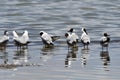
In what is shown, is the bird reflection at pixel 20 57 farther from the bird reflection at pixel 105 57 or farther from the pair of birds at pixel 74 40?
the bird reflection at pixel 105 57

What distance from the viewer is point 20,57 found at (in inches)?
783

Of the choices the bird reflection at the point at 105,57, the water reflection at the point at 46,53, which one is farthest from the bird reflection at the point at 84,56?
the water reflection at the point at 46,53

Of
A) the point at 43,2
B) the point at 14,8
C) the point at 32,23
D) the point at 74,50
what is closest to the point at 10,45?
the point at 74,50

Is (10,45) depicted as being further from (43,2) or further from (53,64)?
(43,2)

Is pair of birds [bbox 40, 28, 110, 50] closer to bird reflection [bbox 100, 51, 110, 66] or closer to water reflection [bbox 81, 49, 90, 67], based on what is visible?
water reflection [bbox 81, 49, 90, 67]

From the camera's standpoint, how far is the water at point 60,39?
16.0m

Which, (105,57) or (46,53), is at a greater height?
(46,53)

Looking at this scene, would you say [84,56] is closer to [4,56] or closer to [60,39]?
[4,56]

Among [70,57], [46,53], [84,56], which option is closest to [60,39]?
[46,53]

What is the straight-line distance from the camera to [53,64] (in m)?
17.8

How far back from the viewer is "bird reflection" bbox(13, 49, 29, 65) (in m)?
18.7

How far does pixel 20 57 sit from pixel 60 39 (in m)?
6.12

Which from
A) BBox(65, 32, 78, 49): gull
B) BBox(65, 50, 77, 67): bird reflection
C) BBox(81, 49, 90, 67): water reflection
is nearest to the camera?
BBox(65, 50, 77, 67): bird reflection

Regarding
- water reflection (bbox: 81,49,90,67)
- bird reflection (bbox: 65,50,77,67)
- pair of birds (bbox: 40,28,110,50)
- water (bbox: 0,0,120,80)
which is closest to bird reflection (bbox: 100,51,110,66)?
water (bbox: 0,0,120,80)
